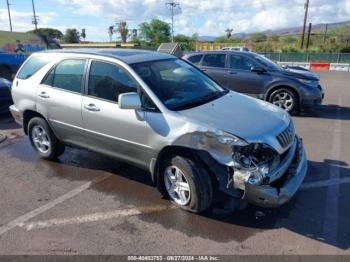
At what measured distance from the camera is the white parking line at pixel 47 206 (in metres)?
3.89

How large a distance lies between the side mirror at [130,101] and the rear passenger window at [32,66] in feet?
7.12

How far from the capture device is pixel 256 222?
3828mm

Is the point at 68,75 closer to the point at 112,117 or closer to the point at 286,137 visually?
the point at 112,117

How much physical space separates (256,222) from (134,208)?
1445mm

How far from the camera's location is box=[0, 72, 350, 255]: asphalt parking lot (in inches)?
136

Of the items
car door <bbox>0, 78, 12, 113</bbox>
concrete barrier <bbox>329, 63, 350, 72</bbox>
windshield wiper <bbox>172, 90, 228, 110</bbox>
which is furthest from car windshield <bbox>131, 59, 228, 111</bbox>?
concrete barrier <bbox>329, 63, 350, 72</bbox>

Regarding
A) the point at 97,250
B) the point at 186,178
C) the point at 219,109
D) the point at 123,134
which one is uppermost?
the point at 219,109

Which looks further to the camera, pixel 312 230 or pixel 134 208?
pixel 134 208

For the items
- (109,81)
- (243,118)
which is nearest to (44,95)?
(109,81)

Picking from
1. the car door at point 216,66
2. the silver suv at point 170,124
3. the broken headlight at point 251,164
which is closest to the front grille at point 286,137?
the silver suv at point 170,124

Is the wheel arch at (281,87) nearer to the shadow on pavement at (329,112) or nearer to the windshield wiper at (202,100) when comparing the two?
the shadow on pavement at (329,112)

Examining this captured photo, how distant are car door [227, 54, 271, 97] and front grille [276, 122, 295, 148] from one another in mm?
5107

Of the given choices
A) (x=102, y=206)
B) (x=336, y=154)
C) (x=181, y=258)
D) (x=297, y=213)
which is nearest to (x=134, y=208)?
(x=102, y=206)

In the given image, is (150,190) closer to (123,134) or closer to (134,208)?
(134,208)
